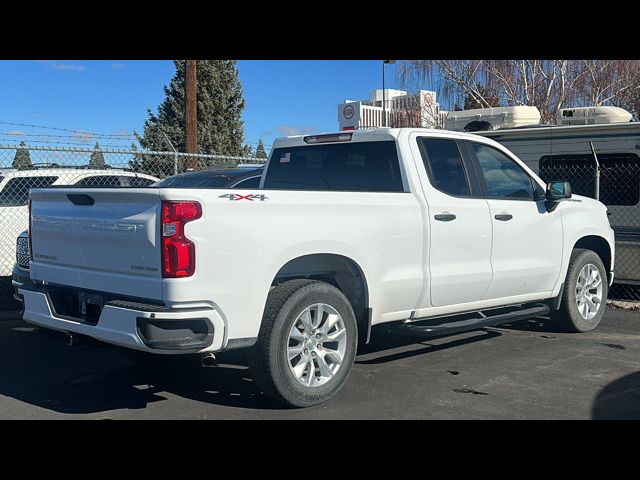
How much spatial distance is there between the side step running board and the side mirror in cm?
107

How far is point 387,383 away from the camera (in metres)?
5.62

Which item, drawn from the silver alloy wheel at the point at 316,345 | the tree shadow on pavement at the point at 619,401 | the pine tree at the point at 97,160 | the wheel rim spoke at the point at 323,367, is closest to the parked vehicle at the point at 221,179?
the pine tree at the point at 97,160

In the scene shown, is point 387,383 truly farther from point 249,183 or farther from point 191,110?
point 191,110

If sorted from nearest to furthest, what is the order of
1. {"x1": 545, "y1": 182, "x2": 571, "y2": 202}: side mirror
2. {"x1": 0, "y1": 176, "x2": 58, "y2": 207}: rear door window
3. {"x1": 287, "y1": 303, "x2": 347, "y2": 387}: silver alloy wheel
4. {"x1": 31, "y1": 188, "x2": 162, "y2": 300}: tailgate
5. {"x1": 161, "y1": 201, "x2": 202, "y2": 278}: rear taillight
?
1. {"x1": 161, "y1": 201, "x2": 202, "y2": 278}: rear taillight
2. {"x1": 31, "y1": 188, "x2": 162, "y2": 300}: tailgate
3. {"x1": 287, "y1": 303, "x2": 347, "y2": 387}: silver alloy wheel
4. {"x1": 545, "y1": 182, "x2": 571, "y2": 202}: side mirror
5. {"x1": 0, "y1": 176, "x2": 58, "y2": 207}: rear door window

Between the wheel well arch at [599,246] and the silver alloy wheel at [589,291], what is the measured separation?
285mm

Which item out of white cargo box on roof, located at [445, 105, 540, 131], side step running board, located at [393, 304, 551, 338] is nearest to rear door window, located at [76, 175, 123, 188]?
white cargo box on roof, located at [445, 105, 540, 131]

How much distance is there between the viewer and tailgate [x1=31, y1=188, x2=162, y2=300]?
441 cm

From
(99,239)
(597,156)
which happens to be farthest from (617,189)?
(99,239)

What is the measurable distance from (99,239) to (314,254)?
4.85 ft

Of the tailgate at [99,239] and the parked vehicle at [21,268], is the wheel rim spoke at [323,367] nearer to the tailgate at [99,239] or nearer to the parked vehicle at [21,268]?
the tailgate at [99,239]

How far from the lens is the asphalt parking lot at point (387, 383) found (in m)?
4.92

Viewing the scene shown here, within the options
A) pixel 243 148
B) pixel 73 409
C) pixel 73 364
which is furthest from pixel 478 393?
pixel 243 148

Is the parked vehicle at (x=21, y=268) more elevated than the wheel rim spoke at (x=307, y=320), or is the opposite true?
the parked vehicle at (x=21, y=268)

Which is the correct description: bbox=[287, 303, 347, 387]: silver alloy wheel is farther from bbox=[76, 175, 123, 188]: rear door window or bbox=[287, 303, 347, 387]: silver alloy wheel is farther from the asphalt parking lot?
bbox=[76, 175, 123, 188]: rear door window
